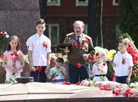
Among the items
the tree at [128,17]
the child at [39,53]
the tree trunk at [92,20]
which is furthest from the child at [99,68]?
the tree trunk at [92,20]

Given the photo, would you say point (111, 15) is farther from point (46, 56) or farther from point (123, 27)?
point (46, 56)

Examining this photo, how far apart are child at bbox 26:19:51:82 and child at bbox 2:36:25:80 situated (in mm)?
411

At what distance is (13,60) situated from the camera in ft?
26.5

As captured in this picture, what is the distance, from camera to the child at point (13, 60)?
798 centimetres

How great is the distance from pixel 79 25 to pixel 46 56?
0.92 m

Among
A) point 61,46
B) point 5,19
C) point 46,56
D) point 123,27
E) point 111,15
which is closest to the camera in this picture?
point 61,46

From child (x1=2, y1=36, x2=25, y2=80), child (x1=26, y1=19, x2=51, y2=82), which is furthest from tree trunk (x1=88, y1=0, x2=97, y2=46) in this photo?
child (x1=26, y1=19, x2=51, y2=82)

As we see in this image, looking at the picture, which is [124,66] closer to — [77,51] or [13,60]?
[77,51]

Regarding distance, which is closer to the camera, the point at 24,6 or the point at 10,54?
the point at 10,54

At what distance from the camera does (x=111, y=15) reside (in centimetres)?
2678

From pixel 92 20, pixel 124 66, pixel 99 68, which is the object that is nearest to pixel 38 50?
pixel 99 68

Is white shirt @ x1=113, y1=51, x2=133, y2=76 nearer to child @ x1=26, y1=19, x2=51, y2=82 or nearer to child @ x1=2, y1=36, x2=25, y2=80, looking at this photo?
child @ x1=26, y1=19, x2=51, y2=82

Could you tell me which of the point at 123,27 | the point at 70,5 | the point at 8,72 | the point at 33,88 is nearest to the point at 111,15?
the point at 70,5

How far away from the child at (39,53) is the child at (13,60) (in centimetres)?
41
